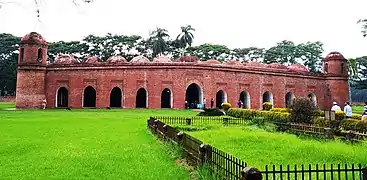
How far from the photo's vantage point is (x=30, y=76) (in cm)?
3045

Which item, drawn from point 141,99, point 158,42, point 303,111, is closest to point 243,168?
point 303,111

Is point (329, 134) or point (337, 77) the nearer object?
point (329, 134)

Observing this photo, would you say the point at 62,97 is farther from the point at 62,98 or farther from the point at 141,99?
the point at 141,99

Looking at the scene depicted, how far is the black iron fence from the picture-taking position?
4.08 meters

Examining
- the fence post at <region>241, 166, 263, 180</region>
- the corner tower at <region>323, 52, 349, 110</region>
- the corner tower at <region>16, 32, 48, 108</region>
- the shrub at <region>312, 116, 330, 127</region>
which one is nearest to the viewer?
the fence post at <region>241, 166, 263, 180</region>

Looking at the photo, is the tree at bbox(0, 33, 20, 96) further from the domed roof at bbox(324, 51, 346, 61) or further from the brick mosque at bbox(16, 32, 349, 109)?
the domed roof at bbox(324, 51, 346, 61)

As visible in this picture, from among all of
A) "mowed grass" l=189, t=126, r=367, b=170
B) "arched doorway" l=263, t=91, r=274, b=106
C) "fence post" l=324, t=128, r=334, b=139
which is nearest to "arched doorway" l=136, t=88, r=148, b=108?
"arched doorway" l=263, t=91, r=274, b=106

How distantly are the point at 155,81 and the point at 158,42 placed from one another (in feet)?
57.9

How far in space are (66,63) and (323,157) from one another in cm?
2668

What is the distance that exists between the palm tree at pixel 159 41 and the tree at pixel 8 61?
16.3m

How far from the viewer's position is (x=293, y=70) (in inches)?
1368

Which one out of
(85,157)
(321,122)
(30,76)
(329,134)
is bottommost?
(85,157)

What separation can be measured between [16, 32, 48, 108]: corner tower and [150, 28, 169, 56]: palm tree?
18042 millimetres

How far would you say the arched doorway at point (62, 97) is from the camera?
32.6 metres
